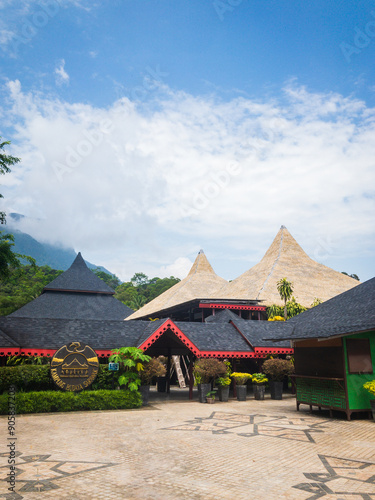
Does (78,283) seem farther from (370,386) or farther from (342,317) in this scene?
(370,386)

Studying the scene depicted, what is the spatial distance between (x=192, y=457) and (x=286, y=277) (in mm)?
46510

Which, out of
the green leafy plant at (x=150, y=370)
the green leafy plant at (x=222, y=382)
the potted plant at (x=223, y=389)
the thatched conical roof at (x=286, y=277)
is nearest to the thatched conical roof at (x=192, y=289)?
the thatched conical roof at (x=286, y=277)

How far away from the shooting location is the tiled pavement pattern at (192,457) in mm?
7062

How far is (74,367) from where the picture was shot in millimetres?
18641

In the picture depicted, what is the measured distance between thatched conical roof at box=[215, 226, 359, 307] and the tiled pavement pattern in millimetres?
33046

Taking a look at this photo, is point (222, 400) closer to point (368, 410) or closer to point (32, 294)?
point (368, 410)

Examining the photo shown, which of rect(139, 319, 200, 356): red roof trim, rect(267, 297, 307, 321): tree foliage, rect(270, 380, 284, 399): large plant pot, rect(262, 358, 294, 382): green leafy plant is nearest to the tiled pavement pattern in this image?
rect(139, 319, 200, 356): red roof trim

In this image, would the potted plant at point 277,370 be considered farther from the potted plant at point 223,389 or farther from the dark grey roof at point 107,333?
the potted plant at point 223,389

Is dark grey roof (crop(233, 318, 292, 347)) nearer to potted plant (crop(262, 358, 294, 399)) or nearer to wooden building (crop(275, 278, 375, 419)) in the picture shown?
potted plant (crop(262, 358, 294, 399))

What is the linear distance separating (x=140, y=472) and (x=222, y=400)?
1440cm

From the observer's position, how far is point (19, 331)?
20.2 meters

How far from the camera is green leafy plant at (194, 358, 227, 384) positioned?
2116 centimetres

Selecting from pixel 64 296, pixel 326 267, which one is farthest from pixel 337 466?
pixel 326 267

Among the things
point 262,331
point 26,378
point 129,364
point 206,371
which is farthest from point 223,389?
point 26,378
